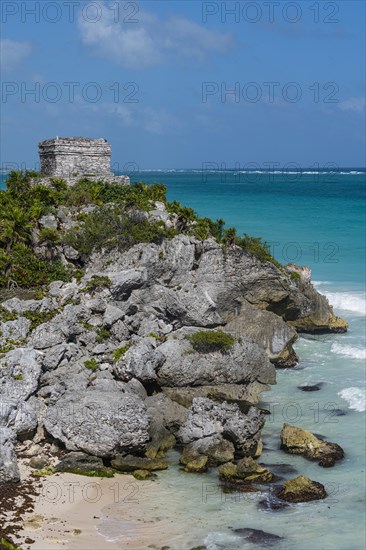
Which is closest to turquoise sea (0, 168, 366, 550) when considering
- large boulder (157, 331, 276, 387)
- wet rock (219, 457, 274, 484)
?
wet rock (219, 457, 274, 484)

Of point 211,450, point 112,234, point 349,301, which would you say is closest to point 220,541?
point 211,450

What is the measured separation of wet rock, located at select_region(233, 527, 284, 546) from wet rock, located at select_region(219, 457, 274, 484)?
2338 mm

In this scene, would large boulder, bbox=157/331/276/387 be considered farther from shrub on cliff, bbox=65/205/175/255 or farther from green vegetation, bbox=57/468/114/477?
shrub on cliff, bbox=65/205/175/255

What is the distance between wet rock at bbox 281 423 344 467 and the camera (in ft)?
66.1

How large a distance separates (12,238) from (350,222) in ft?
155

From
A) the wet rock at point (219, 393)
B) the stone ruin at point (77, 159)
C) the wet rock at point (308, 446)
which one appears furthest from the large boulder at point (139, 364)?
the stone ruin at point (77, 159)

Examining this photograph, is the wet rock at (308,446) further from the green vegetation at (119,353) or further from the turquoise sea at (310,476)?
the green vegetation at (119,353)

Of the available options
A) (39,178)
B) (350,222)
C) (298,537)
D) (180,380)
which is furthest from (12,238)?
(350,222)

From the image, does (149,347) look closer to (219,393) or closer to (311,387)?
(219,393)

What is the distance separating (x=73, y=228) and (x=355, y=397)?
1312 centimetres

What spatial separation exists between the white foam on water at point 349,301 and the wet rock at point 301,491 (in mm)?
20063

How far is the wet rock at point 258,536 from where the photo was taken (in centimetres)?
1603

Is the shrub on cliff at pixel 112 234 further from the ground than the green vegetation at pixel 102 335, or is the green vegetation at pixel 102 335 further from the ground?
the shrub on cliff at pixel 112 234

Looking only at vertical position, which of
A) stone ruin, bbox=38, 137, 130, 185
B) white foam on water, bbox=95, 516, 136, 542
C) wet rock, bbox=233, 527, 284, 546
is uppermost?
stone ruin, bbox=38, 137, 130, 185
